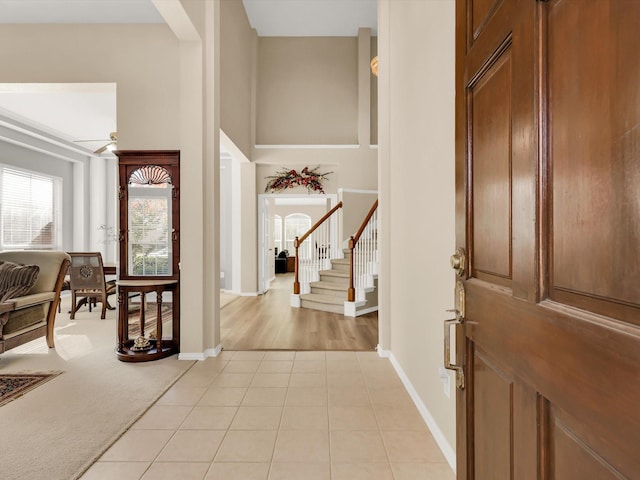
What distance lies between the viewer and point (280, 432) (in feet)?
6.79

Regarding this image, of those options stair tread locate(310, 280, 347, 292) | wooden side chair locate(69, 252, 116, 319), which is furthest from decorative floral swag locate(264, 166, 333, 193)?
wooden side chair locate(69, 252, 116, 319)

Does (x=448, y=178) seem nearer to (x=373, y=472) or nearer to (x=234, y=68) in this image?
(x=373, y=472)

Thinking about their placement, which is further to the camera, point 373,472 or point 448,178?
point 448,178

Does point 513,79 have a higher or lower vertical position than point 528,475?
higher

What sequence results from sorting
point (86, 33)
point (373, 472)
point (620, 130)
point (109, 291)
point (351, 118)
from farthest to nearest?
1. point (351, 118)
2. point (109, 291)
3. point (86, 33)
4. point (373, 472)
5. point (620, 130)

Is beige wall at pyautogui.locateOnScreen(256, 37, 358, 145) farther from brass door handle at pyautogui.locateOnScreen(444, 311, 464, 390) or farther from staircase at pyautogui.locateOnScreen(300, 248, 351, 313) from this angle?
brass door handle at pyautogui.locateOnScreen(444, 311, 464, 390)

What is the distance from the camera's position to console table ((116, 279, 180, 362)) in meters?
3.22

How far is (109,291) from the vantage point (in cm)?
527

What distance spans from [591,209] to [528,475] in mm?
548

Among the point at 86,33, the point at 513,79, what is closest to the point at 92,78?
the point at 86,33

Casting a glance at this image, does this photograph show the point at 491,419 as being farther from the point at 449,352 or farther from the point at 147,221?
the point at 147,221

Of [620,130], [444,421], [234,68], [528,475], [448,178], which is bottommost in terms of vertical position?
[444,421]

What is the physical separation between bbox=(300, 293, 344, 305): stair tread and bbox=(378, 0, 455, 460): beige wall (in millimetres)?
2099

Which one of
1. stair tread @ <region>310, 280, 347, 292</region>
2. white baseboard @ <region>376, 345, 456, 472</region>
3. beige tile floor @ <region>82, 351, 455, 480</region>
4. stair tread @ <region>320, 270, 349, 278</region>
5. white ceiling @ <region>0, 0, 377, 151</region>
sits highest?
white ceiling @ <region>0, 0, 377, 151</region>
